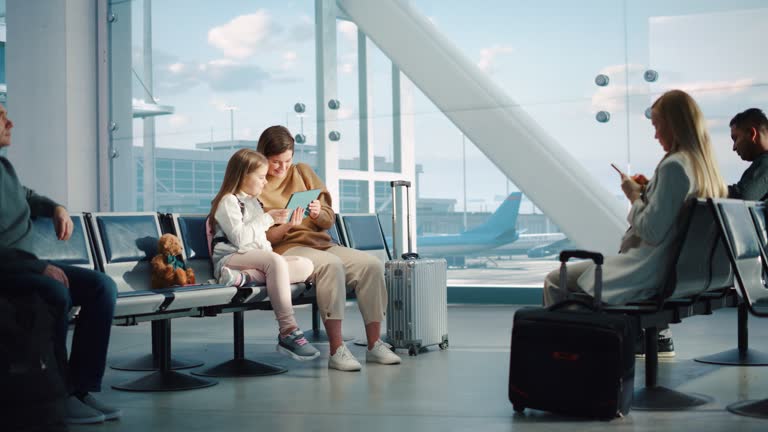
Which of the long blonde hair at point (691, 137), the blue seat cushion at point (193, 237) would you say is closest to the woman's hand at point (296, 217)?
the blue seat cushion at point (193, 237)

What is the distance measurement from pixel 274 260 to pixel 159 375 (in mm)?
761

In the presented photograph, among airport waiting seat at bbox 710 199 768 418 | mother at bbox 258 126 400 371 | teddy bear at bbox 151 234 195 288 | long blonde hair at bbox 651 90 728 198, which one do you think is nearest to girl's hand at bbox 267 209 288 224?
mother at bbox 258 126 400 371

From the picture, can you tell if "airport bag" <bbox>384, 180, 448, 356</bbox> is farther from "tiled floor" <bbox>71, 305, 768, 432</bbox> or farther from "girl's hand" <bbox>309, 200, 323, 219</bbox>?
"girl's hand" <bbox>309, 200, 323, 219</bbox>

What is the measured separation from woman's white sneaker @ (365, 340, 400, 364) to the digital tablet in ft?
2.73

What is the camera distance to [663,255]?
326 cm

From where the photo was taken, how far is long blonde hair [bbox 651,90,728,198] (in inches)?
132

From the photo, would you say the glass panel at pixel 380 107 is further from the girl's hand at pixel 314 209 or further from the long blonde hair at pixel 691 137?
the long blonde hair at pixel 691 137

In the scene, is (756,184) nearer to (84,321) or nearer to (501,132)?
(84,321)

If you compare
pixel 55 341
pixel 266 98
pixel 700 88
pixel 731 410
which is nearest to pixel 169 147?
pixel 266 98

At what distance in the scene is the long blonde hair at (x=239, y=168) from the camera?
14.3ft

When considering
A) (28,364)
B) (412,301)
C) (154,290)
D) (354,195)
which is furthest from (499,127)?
(28,364)

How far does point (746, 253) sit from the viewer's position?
3318 millimetres

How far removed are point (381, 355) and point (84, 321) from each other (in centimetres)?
176

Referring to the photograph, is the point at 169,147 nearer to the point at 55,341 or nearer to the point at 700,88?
the point at 700,88
